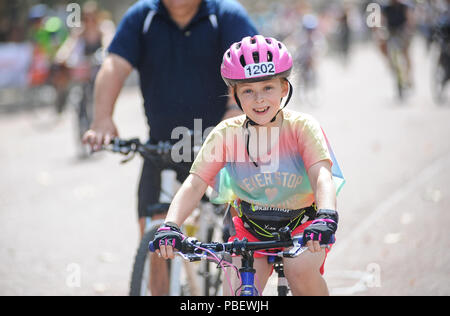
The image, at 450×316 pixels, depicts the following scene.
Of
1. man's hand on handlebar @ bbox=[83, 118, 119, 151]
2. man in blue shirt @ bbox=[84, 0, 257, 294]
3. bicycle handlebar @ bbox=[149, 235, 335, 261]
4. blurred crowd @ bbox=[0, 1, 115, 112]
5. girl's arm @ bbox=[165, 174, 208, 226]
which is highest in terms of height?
blurred crowd @ bbox=[0, 1, 115, 112]

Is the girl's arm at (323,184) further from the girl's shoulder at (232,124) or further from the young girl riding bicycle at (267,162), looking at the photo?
the girl's shoulder at (232,124)

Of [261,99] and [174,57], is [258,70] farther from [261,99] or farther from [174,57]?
[174,57]

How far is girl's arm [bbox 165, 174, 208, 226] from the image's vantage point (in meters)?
3.26

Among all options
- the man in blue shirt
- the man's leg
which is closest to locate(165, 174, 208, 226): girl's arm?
the man in blue shirt

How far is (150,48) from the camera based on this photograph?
4.38 m

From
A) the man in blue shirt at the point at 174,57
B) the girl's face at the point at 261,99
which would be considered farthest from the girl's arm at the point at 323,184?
the man in blue shirt at the point at 174,57

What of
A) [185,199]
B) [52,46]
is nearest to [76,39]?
[52,46]

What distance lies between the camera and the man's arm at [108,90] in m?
4.41

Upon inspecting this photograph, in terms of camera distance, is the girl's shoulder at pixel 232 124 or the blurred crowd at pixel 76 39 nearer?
the girl's shoulder at pixel 232 124

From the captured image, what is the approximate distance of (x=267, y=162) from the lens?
10.9ft

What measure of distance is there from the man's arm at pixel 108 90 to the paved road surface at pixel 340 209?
1.78m

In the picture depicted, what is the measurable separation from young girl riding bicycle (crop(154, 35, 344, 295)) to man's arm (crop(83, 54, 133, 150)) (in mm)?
1199

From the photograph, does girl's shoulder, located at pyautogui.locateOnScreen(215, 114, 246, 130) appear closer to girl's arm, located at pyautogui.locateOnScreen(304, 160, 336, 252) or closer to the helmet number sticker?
the helmet number sticker

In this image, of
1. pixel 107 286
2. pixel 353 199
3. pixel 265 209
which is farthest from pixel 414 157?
pixel 265 209
